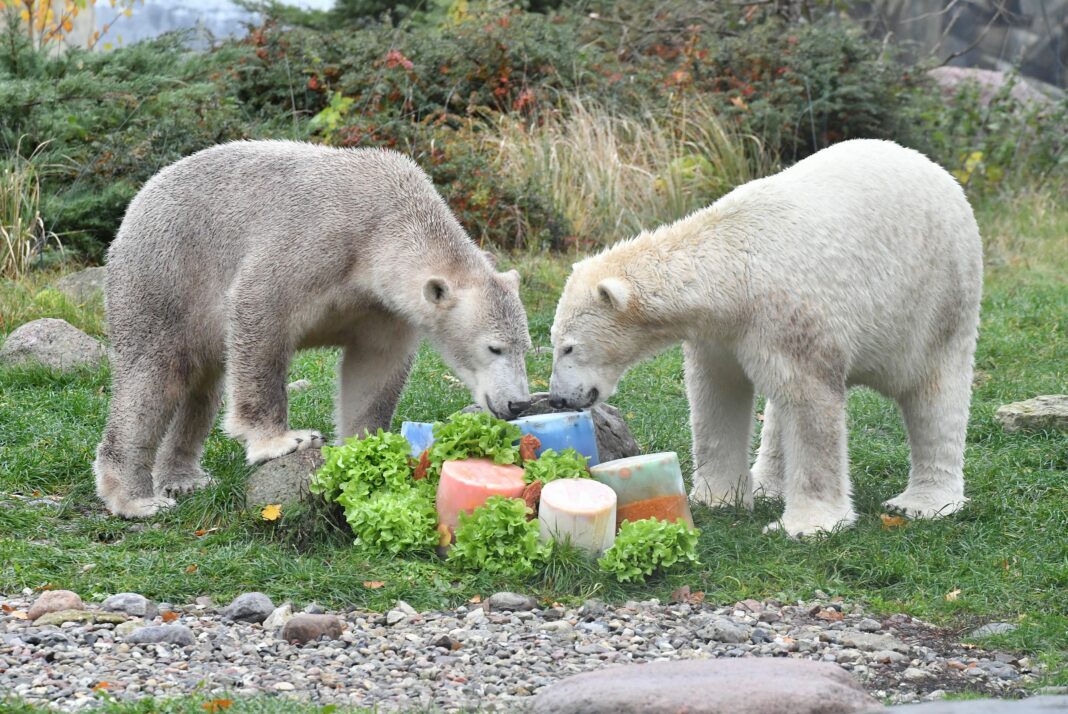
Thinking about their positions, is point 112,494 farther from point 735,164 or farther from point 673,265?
point 735,164

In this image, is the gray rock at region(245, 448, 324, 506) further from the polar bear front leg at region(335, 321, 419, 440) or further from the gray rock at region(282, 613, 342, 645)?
the gray rock at region(282, 613, 342, 645)

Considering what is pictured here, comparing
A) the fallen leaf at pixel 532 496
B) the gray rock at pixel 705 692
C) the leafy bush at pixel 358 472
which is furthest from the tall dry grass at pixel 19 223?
the gray rock at pixel 705 692

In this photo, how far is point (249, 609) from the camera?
15.9 ft

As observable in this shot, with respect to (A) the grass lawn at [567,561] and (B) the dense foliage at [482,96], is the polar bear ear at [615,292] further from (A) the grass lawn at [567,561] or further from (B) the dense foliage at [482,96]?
(B) the dense foliage at [482,96]

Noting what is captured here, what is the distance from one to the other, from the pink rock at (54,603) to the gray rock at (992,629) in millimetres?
3394

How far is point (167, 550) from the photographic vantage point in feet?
18.6

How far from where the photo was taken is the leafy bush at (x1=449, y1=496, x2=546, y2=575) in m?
5.21

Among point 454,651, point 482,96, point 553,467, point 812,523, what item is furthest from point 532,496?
point 482,96

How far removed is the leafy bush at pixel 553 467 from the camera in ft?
18.2

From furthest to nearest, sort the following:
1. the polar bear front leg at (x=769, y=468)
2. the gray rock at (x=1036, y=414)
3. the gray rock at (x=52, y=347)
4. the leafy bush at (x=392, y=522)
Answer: the gray rock at (x=52, y=347) → the gray rock at (x=1036, y=414) → the polar bear front leg at (x=769, y=468) → the leafy bush at (x=392, y=522)

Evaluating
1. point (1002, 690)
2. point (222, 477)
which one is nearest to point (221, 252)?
point (222, 477)

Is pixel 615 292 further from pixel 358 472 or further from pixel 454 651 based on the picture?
pixel 454 651

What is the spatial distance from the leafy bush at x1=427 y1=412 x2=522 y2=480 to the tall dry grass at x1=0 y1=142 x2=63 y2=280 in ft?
20.3

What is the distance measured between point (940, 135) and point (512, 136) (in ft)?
19.2
